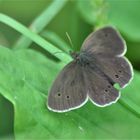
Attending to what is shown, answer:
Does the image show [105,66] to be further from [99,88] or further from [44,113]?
[44,113]

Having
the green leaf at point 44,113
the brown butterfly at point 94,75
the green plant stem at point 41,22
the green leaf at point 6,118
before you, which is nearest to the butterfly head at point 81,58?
the brown butterfly at point 94,75

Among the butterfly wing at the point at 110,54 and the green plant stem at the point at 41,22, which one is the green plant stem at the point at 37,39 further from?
the green plant stem at the point at 41,22

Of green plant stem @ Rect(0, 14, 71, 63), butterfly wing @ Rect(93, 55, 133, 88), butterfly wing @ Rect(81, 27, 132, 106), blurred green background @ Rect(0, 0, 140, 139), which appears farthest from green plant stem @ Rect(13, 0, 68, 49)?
butterfly wing @ Rect(93, 55, 133, 88)

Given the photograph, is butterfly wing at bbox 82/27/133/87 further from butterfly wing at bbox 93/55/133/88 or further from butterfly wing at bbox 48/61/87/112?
butterfly wing at bbox 48/61/87/112

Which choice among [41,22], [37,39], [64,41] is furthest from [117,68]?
[64,41]

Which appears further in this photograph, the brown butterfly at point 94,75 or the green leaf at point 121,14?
the green leaf at point 121,14
